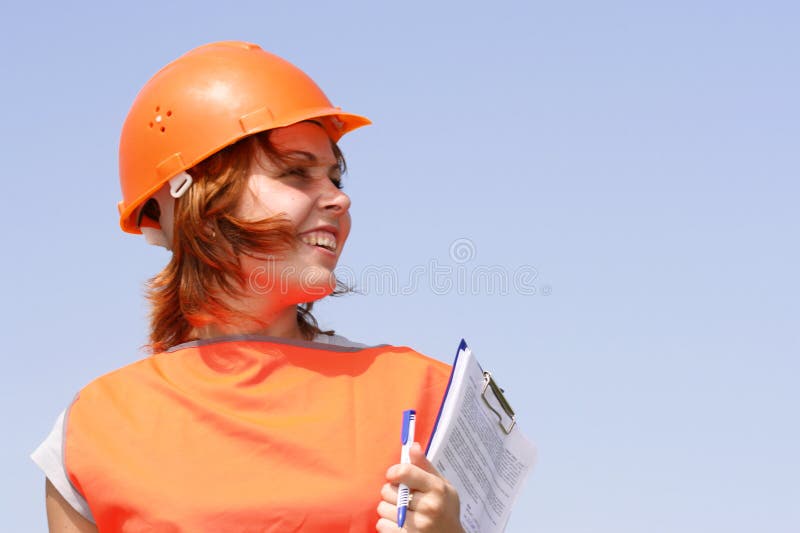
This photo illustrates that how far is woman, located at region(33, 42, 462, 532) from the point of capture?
3094mm

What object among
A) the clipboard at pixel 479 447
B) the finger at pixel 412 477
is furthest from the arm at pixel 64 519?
the clipboard at pixel 479 447

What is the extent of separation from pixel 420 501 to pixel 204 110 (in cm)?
153

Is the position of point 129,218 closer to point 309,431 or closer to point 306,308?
point 306,308

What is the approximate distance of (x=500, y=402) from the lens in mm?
3418

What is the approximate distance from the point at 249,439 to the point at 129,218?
1100 millimetres

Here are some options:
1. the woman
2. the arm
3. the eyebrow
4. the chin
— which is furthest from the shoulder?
the arm

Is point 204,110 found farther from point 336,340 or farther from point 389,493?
point 389,493

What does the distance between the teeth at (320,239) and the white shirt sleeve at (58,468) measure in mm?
997

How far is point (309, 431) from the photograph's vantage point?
323 centimetres

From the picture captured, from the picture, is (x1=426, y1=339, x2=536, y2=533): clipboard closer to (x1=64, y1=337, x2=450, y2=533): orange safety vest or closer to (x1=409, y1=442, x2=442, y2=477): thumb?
(x1=409, y1=442, x2=442, y2=477): thumb

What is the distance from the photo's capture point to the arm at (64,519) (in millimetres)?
3248

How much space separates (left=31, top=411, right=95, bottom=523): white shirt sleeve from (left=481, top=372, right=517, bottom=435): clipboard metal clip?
130 centimetres

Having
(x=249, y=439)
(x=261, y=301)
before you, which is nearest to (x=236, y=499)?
(x=249, y=439)

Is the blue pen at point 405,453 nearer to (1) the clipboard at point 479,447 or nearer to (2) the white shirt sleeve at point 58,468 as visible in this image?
(1) the clipboard at point 479,447
